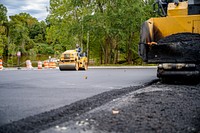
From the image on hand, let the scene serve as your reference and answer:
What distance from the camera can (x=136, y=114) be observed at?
180 inches

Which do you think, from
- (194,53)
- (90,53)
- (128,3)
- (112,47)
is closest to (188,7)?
(194,53)

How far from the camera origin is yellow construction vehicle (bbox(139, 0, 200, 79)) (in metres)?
9.34

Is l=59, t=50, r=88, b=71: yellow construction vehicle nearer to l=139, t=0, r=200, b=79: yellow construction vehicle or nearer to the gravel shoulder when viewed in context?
l=139, t=0, r=200, b=79: yellow construction vehicle

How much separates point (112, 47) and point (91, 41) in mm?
6084

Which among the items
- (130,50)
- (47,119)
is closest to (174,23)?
(47,119)

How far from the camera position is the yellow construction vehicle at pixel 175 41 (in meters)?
9.34

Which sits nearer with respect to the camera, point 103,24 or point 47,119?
point 47,119

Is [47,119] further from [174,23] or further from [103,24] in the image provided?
[103,24]

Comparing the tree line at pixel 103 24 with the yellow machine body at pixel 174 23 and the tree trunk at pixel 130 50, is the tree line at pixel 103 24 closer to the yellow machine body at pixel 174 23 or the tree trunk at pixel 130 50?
the tree trunk at pixel 130 50

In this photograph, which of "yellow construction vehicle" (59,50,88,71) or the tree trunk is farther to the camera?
the tree trunk

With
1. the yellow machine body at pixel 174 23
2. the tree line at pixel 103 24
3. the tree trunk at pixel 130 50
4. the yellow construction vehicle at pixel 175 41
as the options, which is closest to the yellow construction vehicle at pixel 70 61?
the yellow construction vehicle at pixel 175 41

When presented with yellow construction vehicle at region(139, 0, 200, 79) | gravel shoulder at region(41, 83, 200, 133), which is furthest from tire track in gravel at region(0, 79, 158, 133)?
yellow construction vehicle at region(139, 0, 200, 79)

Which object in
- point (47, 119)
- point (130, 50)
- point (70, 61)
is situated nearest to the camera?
point (47, 119)

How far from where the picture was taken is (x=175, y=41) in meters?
9.52
